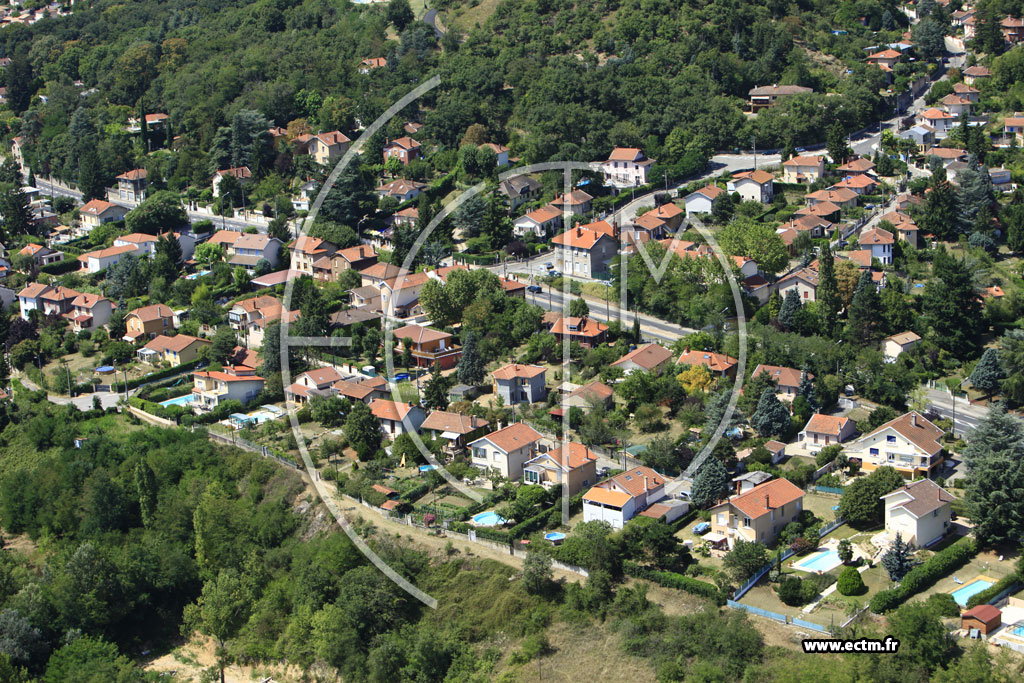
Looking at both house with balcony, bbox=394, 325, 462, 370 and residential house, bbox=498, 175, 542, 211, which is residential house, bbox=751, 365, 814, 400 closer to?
house with balcony, bbox=394, 325, 462, 370

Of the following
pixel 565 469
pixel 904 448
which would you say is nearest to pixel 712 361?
pixel 904 448

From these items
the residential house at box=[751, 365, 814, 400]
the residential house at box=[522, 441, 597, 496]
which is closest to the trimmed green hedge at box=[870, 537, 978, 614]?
the residential house at box=[751, 365, 814, 400]

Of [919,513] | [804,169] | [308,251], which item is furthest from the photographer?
[804,169]

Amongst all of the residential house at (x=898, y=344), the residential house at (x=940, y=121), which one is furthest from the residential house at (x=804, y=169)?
the residential house at (x=898, y=344)

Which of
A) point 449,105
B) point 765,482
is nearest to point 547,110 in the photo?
point 449,105

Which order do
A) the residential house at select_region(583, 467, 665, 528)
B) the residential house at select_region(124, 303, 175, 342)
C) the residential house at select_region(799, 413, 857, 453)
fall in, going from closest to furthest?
the residential house at select_region(583, 467, 665, 528) < the residential house at select_region(799, 413, 857, 453) < the residential house at select_region(124, 303, 175, 342)

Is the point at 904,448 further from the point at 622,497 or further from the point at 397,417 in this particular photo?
the point at 397,417
